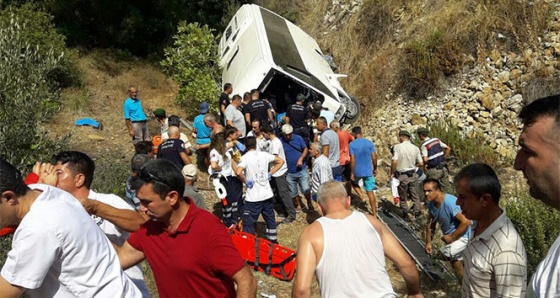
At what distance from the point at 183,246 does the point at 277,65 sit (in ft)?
28.0

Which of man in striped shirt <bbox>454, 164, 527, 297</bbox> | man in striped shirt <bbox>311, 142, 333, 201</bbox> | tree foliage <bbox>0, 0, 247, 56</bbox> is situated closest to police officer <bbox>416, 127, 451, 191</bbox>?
man in striped shirt <bbox>311, 142, 333, 201</bbox>

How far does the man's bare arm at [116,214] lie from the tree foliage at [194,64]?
32.1 feet

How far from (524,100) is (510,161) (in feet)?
5.12

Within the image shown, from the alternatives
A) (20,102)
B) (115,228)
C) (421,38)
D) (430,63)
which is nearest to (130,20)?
(421,38)

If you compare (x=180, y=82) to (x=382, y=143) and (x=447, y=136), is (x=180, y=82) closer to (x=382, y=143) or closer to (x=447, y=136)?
(x=382, y=143)

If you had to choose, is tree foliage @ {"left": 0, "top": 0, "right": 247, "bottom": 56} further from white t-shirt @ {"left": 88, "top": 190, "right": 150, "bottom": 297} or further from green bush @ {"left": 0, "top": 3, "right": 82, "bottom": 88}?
white t-shirt @ {"left": 88, "top": 190, "right": 150, "bottom": 297}

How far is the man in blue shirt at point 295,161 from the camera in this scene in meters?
8.09

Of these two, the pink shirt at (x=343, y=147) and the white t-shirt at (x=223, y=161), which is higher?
the pink shirt at (x=343, y=147)

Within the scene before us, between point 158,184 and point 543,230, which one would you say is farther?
point 543,230

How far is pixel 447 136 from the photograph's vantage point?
1070 centimetres

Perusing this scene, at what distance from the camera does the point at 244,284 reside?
2.64m

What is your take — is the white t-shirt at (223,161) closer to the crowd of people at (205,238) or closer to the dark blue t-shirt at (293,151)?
the dark blue t-shirt at (293,151)

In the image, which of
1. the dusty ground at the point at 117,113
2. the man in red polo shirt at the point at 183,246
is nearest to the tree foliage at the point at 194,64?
the dusty ground at the point at 117,113

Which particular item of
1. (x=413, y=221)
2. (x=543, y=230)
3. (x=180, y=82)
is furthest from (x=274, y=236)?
(x=180, y=82)
